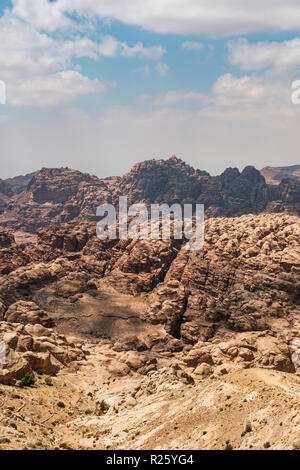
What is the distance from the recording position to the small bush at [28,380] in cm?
5498

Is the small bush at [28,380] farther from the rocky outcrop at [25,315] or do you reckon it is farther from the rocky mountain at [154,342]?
the rocky outcrop at [25,315]

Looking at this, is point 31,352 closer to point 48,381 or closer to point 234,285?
point 48,381

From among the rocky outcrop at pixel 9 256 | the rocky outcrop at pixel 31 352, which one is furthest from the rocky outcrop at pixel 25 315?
the rocky outcrop at pixel 9 256

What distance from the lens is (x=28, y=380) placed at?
183 ft

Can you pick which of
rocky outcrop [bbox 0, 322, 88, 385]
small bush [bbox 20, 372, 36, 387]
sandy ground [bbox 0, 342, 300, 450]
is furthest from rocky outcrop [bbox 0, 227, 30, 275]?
small bush [bbox 20, 372, 36, 387]

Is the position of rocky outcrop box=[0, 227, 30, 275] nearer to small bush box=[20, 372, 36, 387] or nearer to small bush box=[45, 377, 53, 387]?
small bush box=[45, 377, 53, 387]

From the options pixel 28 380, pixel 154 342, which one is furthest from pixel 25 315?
pixel 28 380

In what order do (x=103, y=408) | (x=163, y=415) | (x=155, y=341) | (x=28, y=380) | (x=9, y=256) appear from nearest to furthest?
(x=163, y=415)
(x=103, y=408)
(x=28, y=380)
(x=155, y=341)
(x=9, y=256)

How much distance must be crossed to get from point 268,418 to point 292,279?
327 feet

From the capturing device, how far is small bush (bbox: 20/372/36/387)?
5498cm

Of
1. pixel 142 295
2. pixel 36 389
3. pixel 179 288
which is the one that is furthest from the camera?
pixel 142 295
